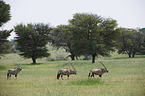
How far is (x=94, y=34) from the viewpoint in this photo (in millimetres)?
39406

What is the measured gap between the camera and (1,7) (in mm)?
28812

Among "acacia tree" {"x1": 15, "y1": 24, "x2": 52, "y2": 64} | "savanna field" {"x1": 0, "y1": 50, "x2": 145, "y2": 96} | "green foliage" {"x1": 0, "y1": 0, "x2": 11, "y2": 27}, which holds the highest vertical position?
"green foliage" {"x1": 0, "y1": 0, "x2": 11, "y2": 27}

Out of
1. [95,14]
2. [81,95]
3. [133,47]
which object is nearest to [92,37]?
[95,14]

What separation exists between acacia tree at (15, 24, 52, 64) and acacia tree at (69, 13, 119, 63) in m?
10.4

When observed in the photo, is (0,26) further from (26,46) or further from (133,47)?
(133,47)

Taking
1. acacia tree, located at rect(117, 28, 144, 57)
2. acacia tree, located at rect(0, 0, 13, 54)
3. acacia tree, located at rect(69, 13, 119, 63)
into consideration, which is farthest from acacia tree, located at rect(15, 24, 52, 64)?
acacia tree, located at rect(117, 28, 144, 57)

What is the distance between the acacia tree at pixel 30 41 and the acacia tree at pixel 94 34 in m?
10.4

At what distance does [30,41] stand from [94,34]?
19.0 meters

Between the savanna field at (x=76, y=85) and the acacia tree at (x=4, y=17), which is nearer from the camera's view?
the savanna field at (x=76, y=85)

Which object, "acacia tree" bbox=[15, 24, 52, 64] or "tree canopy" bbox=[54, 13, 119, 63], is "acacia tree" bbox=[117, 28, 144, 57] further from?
"acacia tree" bbox=[15, 24, 52, 64]

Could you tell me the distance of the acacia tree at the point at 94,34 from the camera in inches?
1532

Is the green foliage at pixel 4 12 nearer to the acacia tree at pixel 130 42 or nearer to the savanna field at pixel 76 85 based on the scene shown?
the savanna field at pixel 76 85

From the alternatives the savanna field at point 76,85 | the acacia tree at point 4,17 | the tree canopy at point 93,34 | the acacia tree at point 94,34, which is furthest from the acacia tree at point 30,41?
the savanna field at point 76,85

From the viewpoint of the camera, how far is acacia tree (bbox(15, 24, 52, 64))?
141 feet
